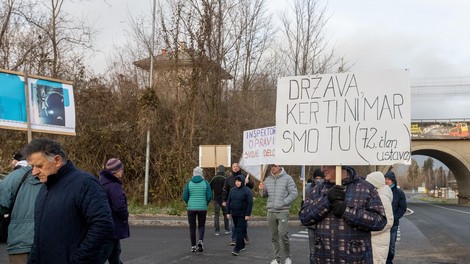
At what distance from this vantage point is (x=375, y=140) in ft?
17.8

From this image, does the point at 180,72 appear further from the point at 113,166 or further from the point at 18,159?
the point at 113,166

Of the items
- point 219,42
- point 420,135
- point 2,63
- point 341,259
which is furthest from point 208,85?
point 420,135

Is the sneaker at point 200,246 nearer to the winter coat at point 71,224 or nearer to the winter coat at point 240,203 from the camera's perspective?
the winter coat at point 240,203

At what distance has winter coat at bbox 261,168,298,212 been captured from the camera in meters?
8.85

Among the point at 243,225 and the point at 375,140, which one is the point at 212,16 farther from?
the point at 375,140

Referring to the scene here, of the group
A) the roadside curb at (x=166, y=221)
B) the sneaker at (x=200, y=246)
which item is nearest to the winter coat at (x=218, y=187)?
the roadside curb at (x=166, y=221)

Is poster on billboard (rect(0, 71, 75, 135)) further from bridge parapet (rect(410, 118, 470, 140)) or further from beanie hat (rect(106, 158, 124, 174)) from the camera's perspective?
bridge parapet (rect(410, 118, 470, 140))

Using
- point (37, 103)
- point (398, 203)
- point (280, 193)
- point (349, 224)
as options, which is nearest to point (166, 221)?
point (280, 193)

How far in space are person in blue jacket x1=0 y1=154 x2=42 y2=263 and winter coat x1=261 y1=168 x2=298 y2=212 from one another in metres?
4.75

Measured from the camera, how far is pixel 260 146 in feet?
40.5

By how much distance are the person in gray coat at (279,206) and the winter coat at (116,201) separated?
9.84 feet

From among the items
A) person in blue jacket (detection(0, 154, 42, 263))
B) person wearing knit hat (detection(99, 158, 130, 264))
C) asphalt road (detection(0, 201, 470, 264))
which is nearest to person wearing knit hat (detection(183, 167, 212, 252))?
asphalt road (detection(0, 201, 470, 264))

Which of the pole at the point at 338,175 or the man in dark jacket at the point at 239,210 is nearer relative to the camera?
the pole at the point at 338,175

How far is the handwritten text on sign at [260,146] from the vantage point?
1196 centimetres
